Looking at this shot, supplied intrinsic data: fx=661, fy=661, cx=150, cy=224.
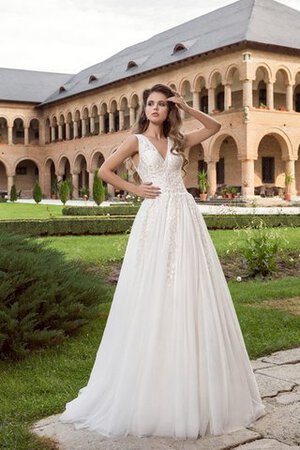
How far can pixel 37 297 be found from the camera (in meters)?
5.18

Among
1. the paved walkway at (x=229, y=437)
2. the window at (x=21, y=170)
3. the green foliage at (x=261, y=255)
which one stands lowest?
the paved walkway at (x=229, y=437)

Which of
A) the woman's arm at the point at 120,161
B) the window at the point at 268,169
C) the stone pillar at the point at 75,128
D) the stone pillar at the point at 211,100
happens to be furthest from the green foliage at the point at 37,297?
the stone pillar at the point at 75,128

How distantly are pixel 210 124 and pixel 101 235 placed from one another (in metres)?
11.7

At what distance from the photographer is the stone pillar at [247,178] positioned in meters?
31.3

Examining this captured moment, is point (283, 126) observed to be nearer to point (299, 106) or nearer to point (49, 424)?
point (299, 106)

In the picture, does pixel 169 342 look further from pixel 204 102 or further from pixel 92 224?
pixel 204 102

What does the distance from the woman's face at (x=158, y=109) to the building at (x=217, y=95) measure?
2762 centimetres

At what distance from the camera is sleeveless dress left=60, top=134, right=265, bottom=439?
3.56 meters

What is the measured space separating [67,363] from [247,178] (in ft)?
88.8

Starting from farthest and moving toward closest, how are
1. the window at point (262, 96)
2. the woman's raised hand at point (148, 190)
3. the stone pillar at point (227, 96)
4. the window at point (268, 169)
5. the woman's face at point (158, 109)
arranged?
the window at point (268, 169) < the window at point (262, 96) < the stone pillar at point (227, 96) < the woman's face at point (158, 109) < the woman's raised hand at point (148, 190)

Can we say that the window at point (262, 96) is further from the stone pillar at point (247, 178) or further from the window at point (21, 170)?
the window at point (21, 170)

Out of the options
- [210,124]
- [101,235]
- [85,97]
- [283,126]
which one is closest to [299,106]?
[283,126]

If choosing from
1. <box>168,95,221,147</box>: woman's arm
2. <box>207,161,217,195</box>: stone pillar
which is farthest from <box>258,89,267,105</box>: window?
<box>168,95,221,147</box>: woman's arm

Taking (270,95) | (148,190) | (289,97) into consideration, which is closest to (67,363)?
(148,190)
